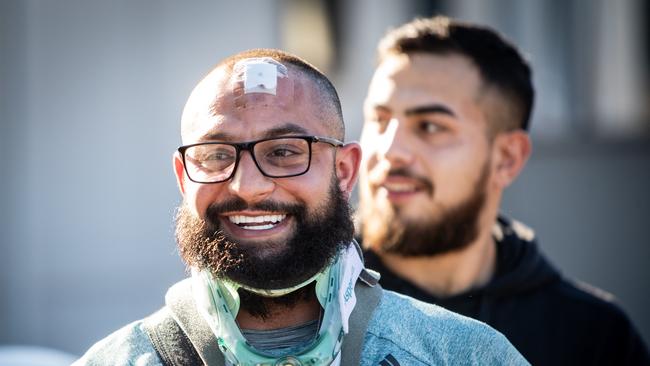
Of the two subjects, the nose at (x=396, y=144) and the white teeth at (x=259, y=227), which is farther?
the nose at (x=396, y=144)

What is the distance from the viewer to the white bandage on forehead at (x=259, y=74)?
9.48ft

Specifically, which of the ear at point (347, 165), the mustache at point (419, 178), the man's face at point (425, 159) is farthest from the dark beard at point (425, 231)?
the ear at point (347, 165)

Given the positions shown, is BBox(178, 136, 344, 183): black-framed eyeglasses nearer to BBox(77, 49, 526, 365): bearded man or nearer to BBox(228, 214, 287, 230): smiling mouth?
BBox(77, 49, 526, 365): bearded man

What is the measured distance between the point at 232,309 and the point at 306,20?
19.1ft

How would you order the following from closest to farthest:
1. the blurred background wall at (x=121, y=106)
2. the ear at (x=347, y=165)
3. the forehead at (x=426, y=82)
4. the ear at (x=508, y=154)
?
the ear at (x=347, y=165)
the forehead at (x=426, y=82)
the ear at (x=508, y=154)
the blurred background wall at (x=121, y=106)

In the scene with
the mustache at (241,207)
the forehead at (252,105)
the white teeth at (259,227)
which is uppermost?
the forehead at (252,105)

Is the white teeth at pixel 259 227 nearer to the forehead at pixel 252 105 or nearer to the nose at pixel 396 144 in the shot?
the forehead at pixel 252 105

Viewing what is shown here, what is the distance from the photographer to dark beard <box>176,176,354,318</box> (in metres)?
2.77

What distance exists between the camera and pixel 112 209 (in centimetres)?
834

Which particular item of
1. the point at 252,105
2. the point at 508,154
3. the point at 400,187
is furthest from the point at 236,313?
the point at 508,154

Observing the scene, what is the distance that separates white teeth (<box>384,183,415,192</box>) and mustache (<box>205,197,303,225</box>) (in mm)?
1379

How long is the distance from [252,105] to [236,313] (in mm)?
580

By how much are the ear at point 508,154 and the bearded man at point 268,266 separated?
5.27 ft

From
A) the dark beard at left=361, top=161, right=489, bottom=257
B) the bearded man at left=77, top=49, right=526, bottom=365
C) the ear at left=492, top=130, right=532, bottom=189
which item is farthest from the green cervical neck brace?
the ear at left=492, top=130, right=532, bottom=189
